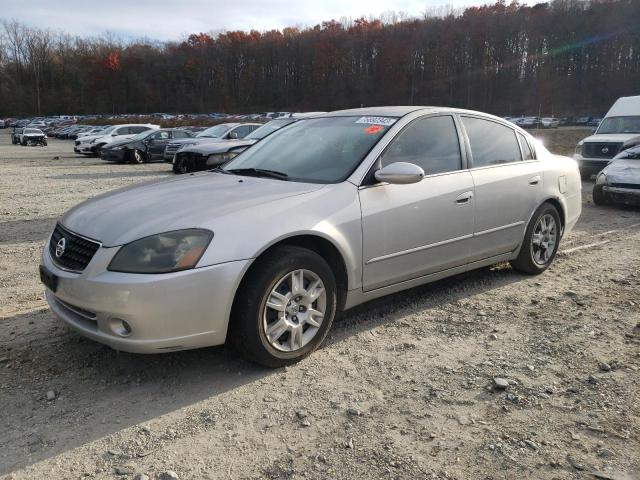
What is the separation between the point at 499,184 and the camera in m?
4.71

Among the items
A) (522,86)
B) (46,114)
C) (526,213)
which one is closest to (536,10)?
(522,86)

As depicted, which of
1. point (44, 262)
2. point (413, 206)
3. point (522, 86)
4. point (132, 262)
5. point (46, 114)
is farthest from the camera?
point (46, 114)

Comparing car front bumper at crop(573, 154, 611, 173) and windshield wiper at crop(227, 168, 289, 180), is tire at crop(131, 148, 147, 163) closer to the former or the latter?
car front bumper at crop(573, 154, 611, 173)

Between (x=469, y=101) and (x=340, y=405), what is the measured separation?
99.5m

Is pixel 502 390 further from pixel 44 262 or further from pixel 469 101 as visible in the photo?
pixel 469 101

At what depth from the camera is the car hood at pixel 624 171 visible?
31.8 feet

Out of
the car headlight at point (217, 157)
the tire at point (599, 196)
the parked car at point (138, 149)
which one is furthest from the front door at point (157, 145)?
the tire at point (599, 196)

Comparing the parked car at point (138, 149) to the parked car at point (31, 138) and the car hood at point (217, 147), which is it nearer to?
the car hood at point (217, 147)

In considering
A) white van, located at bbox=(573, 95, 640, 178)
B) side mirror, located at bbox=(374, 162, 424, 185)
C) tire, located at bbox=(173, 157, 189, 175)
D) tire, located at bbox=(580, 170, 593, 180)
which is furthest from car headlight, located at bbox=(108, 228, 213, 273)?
tire, located at bbox=(580, 170, 593, 180)

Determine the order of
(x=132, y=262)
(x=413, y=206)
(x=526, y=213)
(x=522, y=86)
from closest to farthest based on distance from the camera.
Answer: (x=132, y=262) < (x=413, y=206) < (x=526, y=213) < (x=522, y=86)

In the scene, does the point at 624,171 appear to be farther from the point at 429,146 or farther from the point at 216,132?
the point at 216,132

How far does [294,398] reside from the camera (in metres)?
3.06

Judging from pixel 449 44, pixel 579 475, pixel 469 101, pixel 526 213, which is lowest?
pixel 579 475

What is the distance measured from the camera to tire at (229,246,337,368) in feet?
10.3
